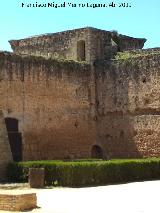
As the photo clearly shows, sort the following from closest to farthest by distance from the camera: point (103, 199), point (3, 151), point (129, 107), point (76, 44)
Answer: point (103, 199) < point (3, 151) < point (129, 107) < point (76, 44)

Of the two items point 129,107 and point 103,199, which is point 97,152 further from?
point 103,199

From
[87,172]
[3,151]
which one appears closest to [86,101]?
[3,151]

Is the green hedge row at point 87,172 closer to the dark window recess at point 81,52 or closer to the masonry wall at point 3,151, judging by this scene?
the masonry wall at point 3,151

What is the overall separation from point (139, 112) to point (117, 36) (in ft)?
19.3

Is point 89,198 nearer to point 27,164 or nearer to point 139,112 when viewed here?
point 27,164

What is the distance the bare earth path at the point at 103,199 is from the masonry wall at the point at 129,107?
807cm

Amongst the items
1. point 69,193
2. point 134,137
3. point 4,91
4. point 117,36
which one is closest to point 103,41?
point 117,36

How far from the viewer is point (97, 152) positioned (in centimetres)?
3002

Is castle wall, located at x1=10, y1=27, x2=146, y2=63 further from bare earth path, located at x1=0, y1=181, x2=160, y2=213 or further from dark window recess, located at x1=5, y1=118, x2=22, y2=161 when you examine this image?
bare earth path, located at x1=0, y1=181, x2=160, y2=213

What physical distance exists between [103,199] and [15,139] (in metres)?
10.7

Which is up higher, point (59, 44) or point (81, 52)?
point (59, 44)

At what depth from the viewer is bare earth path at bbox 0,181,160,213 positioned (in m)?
13.1

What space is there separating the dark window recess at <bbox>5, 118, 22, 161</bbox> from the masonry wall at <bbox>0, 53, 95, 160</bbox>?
8.4 inches

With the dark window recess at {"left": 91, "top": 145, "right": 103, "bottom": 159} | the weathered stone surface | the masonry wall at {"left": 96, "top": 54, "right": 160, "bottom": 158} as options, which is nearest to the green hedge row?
the weathered stone surface
